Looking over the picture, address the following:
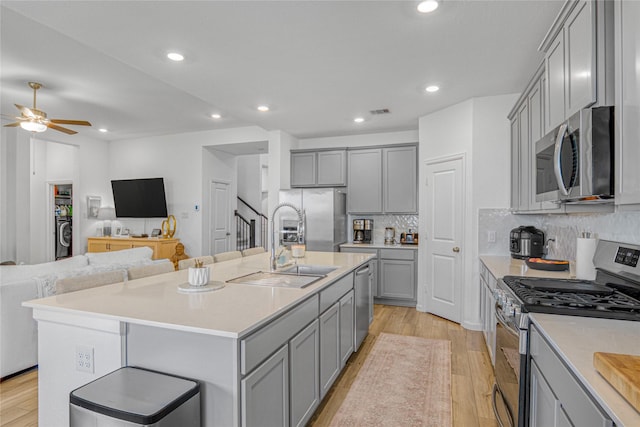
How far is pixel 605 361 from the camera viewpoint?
2.91ft

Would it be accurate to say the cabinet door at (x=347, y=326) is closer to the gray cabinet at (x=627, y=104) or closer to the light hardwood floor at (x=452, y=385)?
the light hardwood floor at (x=452, y=385)

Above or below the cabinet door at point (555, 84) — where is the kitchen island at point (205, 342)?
below

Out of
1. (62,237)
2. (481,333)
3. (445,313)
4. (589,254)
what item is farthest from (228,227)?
(589,254)

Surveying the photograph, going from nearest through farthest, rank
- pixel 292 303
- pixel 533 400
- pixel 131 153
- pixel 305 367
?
pixel 533 400 → pixel 292 303 → pixel 305 367 → pixel 131 153

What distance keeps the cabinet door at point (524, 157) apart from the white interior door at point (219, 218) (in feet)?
17.2

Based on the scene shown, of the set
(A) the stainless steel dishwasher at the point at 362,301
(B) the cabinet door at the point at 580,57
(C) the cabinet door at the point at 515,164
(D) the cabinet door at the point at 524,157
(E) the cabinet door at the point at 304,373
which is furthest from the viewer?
(C) the cabinet door at the point at 515,164

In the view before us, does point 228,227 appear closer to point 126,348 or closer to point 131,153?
point 131,153

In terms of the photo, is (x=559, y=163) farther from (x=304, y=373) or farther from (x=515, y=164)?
(x=515, y=164)

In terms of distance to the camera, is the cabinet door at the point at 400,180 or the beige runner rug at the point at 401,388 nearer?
the beige runner rug at the point at 401,388

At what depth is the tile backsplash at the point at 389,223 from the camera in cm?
555

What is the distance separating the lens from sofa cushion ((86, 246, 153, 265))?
336 cm

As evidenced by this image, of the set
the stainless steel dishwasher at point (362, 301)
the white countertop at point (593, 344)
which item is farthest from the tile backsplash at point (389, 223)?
the white countertop at point (593, 344)

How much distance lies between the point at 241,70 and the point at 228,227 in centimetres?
434

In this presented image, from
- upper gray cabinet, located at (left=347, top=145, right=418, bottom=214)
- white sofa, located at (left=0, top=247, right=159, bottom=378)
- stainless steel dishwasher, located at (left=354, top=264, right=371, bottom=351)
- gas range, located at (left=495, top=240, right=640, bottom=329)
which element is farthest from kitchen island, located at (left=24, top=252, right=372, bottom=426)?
upper gray cabinet, located at (left=347, top=145, right=418, bottom=214)
